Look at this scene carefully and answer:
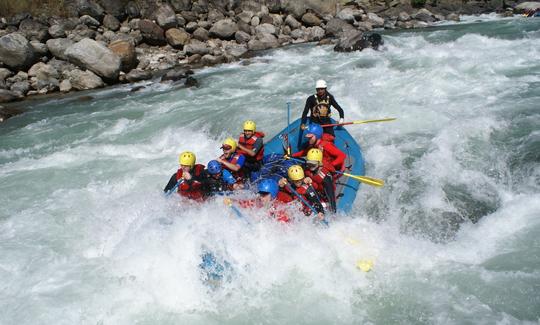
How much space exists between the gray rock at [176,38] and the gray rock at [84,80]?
4.54m

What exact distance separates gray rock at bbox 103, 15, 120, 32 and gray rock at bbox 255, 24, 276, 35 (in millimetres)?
6296

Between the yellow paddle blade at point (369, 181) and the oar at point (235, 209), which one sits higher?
the oar at point (235, 209)

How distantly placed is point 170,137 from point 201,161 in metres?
1.72

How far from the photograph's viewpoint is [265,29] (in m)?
19.9

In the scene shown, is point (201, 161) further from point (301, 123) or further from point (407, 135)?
point (407, 135)

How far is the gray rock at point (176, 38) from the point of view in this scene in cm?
1853

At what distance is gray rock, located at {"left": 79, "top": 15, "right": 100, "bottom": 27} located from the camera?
18.9m

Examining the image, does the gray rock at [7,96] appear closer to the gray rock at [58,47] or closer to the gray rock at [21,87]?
the gray rock at [21,87]

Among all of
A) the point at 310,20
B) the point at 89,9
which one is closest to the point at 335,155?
the point at 310,20

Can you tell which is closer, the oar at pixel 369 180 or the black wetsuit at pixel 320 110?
the oar at pixel 369 180

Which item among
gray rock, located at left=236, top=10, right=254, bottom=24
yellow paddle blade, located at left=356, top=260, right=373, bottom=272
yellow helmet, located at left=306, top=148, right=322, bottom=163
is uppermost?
gray rock, located at left=236, top=10, right=254, bottom=24

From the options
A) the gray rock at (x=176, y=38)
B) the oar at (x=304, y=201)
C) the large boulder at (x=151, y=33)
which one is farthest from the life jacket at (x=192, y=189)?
the large boulder at (x=151, y=33)

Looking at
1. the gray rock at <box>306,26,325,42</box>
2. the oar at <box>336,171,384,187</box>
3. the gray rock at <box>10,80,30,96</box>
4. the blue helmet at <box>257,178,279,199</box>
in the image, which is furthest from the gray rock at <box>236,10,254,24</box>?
the blue helmet at <box>257,178,279,199</box>

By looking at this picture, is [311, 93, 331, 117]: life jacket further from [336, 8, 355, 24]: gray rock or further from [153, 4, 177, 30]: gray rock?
[336, 8, 355, 24]: gray rock
